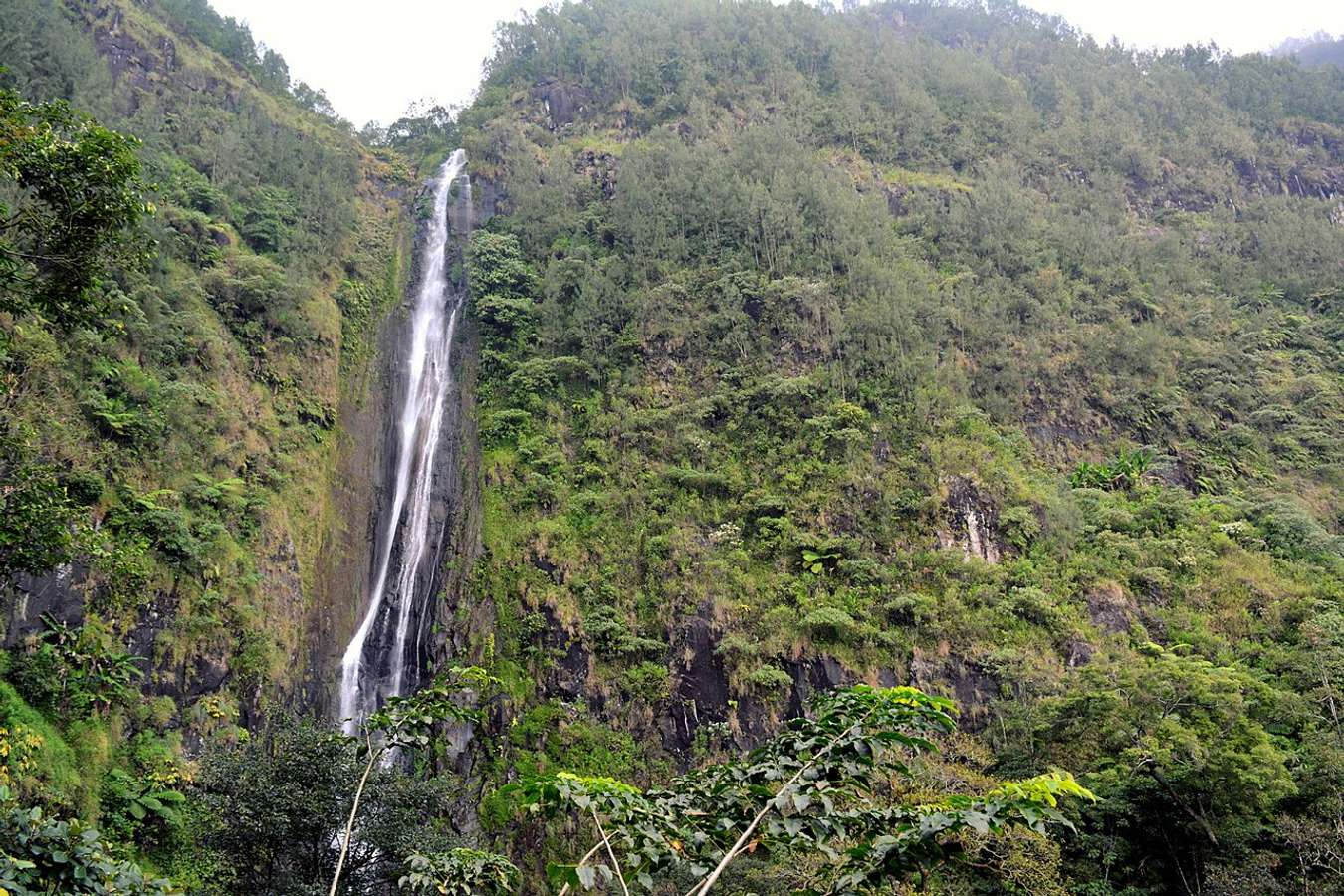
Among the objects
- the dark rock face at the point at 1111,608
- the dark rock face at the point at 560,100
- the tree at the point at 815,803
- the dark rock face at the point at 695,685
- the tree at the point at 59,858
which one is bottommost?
the dark rock face at the point at 695,685

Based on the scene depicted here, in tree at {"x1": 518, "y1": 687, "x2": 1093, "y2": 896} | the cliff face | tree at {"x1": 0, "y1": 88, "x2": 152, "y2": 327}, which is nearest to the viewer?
tree at {"x1": 518, "y1": 687, "x2": 1093, "y2": 896}

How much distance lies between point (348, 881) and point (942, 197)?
3732 centimetres

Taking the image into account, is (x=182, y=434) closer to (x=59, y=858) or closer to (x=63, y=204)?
(x=63, y=204)

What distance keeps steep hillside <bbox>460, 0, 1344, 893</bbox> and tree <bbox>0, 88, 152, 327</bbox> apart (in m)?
15.1

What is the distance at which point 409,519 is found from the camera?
88.1 ft

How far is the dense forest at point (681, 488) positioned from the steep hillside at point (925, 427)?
0.17 meters

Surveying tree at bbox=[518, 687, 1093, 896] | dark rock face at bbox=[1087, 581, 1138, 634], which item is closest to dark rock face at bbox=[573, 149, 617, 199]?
dark rock face at bbox=[1087, 581, 1138, 634]

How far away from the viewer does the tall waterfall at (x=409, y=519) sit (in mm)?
22984

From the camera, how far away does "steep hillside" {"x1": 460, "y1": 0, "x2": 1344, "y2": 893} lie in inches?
704

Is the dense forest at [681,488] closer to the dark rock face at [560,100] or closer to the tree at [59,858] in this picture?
the tree at [59,858]

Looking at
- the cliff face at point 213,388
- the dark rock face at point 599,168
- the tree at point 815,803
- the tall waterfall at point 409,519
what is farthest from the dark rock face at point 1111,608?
the dark rock face at point 599,168

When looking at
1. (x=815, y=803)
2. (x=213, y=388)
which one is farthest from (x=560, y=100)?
(x=815, y=803)

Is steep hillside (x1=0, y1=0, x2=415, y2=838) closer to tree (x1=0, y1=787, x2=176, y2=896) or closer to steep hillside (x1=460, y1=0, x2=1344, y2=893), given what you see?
tree (x1=0, y1=787, x2=176, y2=896)

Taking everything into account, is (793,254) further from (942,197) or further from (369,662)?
(369,662)
